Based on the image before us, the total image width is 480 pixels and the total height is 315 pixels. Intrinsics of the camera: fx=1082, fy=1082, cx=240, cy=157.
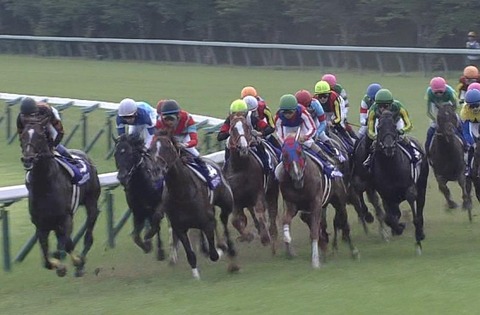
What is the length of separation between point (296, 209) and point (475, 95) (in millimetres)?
3014

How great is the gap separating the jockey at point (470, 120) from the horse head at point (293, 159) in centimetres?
296

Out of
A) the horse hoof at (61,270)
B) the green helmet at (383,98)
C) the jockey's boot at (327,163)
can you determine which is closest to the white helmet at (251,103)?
the jockey's boot at (327,163)

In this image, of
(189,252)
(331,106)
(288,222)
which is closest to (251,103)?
(331,106)

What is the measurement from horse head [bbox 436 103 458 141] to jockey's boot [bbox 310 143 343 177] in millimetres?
1601

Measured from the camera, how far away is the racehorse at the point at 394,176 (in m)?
11.7

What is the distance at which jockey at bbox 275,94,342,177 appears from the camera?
11.7m

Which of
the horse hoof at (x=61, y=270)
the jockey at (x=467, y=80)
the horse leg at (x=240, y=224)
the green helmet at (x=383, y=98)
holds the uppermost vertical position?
the green helmet at (x=383, y=98)

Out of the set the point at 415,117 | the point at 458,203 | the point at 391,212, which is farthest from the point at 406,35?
the point at 391,212

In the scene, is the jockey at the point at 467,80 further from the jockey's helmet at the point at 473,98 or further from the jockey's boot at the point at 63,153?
the jockey's boot at the point at 63,153

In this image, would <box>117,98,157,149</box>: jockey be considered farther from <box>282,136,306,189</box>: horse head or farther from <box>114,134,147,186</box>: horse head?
<box>282,136,306,189</box>: horse head

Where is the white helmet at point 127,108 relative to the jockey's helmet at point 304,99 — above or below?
above

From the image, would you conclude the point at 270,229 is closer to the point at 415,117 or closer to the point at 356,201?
the point at 356,201

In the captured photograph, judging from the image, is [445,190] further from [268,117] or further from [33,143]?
[33,143]

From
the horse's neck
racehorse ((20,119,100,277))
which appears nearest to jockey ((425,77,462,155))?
racehorse ((20,119,100,277))
